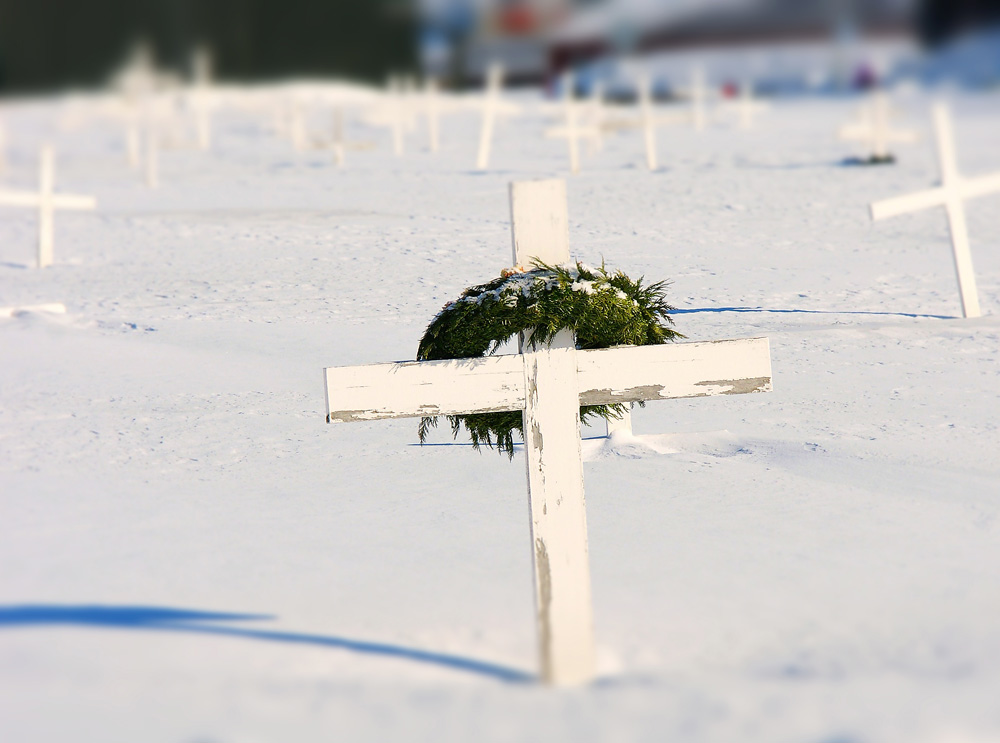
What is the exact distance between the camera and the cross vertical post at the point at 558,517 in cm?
328

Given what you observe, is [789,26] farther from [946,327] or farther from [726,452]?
[726,452]

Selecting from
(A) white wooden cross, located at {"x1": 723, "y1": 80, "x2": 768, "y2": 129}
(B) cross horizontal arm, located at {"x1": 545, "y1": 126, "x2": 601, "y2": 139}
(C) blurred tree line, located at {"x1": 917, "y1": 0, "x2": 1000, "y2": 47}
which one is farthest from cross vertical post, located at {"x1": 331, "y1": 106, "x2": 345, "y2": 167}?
Result: (C) blurred tree line, located at {"x1": 917, "y1": 0, "x2": 1000, "y2": 47}

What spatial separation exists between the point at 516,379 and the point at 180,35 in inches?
1160

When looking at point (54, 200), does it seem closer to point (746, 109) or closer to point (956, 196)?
point (956, 196)

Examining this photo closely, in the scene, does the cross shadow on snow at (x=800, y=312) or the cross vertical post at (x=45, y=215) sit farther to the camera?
the cross vertical post at (x=45, y=215)

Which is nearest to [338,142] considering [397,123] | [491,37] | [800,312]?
[397,123]

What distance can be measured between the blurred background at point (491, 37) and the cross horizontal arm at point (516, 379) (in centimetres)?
2897

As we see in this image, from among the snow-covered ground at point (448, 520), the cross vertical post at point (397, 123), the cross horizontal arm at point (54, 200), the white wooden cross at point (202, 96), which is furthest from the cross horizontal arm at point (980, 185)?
the white wooden cross at point (202, 96)

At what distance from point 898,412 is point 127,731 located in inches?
173

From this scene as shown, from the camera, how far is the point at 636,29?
42.4m

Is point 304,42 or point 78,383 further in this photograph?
point 304,42

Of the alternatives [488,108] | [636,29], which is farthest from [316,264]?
[636,29]

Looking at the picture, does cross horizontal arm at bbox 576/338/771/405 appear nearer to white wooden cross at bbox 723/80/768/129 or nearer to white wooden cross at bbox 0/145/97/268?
white wooden cross at bbox 0/145/97/268

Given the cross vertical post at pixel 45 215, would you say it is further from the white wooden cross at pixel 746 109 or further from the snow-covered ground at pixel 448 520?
the white wooden cross at pixel 746 109
